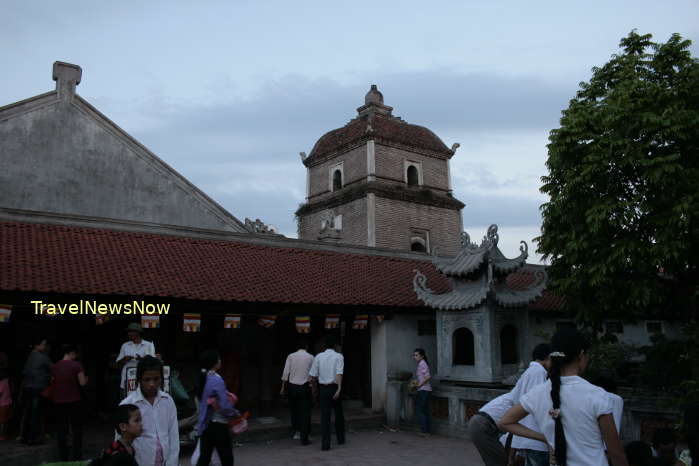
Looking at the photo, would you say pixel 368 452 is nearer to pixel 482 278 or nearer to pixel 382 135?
pixel 482 278

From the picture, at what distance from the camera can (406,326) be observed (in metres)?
14.3

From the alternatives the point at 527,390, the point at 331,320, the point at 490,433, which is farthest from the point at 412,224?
the point at 490,433

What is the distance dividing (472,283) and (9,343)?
10045 millimetres

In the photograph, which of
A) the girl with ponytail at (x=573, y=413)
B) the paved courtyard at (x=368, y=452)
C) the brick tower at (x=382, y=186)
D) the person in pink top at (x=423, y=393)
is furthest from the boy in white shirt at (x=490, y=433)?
the brick tower at (x=382, y=186)

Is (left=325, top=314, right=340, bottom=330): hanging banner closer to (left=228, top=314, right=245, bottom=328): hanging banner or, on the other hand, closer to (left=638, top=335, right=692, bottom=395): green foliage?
(left=228, top=314, right=245, bottom=328): hanging banner

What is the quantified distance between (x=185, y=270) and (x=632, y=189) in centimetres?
916

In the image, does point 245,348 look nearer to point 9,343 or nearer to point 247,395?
point 247,395

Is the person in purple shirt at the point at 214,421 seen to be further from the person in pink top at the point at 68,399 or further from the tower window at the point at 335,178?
the tower window at the point at 335,178

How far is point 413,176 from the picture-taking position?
94.0 ft

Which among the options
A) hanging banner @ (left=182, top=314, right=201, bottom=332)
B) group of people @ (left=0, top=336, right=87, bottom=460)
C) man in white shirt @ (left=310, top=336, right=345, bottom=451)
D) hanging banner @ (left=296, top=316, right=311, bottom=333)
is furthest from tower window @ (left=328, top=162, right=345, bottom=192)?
group of people @ (left=0, top=336, right=87, bottom=460)

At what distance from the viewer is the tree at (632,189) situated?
948 cm

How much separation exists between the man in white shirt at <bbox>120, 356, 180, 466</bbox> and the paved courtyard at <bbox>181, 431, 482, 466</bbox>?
498 cm

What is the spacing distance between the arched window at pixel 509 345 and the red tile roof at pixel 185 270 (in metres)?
2.23

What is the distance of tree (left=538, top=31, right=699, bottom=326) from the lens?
9484 mm
